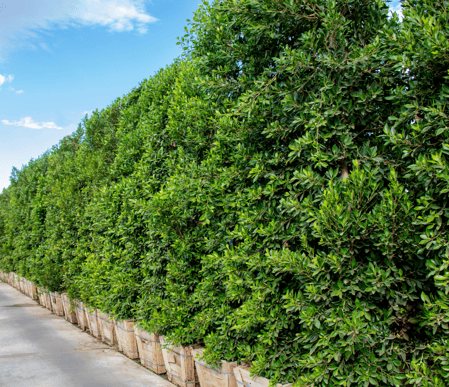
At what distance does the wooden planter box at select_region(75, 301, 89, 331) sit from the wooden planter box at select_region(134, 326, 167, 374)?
3629 mm

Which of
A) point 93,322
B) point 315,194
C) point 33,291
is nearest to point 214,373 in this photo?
point 315,194

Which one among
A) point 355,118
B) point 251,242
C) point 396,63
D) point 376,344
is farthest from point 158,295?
point 396,63

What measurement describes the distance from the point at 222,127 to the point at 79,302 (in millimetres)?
8038

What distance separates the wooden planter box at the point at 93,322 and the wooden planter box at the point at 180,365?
11.9 feet

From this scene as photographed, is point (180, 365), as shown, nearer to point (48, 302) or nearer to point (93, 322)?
point (93, 322)

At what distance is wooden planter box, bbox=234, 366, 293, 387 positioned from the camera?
4.12m

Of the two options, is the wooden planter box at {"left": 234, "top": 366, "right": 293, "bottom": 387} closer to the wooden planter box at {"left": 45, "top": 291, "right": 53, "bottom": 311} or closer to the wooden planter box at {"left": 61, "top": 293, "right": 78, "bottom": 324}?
the wooden planter box at {"left": 61, "top": 293, "right": 78, "bottom": 324}

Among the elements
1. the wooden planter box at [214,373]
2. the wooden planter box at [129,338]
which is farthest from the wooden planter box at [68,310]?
the wooden planter box at [214,373]

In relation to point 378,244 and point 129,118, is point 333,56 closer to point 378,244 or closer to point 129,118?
point 378,244

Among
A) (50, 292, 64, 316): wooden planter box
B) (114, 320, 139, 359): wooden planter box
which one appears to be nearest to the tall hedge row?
(114, 320, 139, 359): wooden planter box

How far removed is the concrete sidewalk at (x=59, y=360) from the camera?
6.27 m

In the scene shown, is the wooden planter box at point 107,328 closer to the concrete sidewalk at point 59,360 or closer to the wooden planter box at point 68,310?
the concrete sidewalk at point 59,360

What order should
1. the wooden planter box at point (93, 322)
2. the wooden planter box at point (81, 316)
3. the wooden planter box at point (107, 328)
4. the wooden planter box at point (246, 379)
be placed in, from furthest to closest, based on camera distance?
1. the wooden planter box at point (81, 316)
2. the wooden planter box at point (93, 322)
3. the wooden planter box at point (107, 328)
4. the wooden planter box at point (246, 379)

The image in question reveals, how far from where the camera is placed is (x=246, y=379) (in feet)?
14.2
